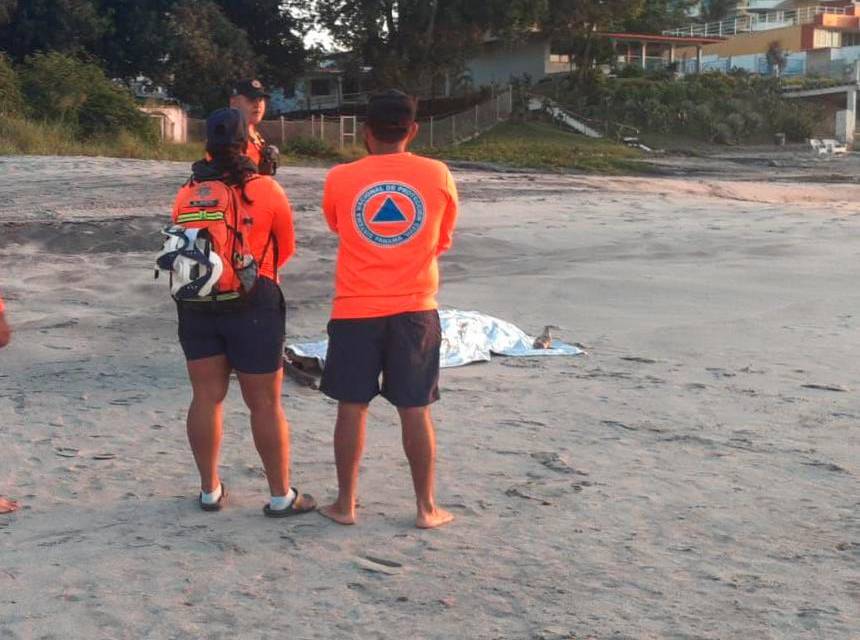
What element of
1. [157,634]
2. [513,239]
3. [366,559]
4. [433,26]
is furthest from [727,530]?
[433,26]

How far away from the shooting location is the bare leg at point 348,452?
4.25 meters

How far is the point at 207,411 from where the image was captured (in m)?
4.33

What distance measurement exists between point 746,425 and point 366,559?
8.87 feet

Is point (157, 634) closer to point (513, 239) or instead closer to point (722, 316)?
point (722, 316)

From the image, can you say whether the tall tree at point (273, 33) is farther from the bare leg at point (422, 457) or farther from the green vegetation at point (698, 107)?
the bare leg at point (422, 457)

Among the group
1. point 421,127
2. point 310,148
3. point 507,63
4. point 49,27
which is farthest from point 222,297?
point 507,63

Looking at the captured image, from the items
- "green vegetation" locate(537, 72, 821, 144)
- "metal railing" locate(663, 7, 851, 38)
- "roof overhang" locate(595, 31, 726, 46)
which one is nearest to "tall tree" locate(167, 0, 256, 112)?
"green vegetation" locate(537, 72, 821, 144)

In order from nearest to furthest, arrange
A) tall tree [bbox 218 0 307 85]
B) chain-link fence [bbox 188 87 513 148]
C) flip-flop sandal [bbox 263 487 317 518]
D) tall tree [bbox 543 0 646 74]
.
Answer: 1. flip-flop sandal [bbox 263 487 317 518]
2. chain-link fence [bbox 188 87 513 148]
3. tall tree [bbox 218 0 307 85]
4. tall tree [bbox 543 0 646 74]

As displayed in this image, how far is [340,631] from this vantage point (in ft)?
11.0

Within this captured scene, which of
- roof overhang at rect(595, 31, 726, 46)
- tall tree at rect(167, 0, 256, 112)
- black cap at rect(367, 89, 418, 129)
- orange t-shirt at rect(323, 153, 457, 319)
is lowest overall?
orange t-shirt at rect(323, 153, 457, 319)

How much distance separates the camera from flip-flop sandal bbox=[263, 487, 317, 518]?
4332 mm

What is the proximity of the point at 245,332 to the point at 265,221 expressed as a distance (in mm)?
434

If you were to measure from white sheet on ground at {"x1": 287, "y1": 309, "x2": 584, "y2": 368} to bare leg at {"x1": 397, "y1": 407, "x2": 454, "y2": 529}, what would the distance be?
2779mm

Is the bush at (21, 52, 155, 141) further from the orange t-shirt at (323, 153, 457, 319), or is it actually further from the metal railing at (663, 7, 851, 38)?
the metal railing at (663, 7, 851, 38)
